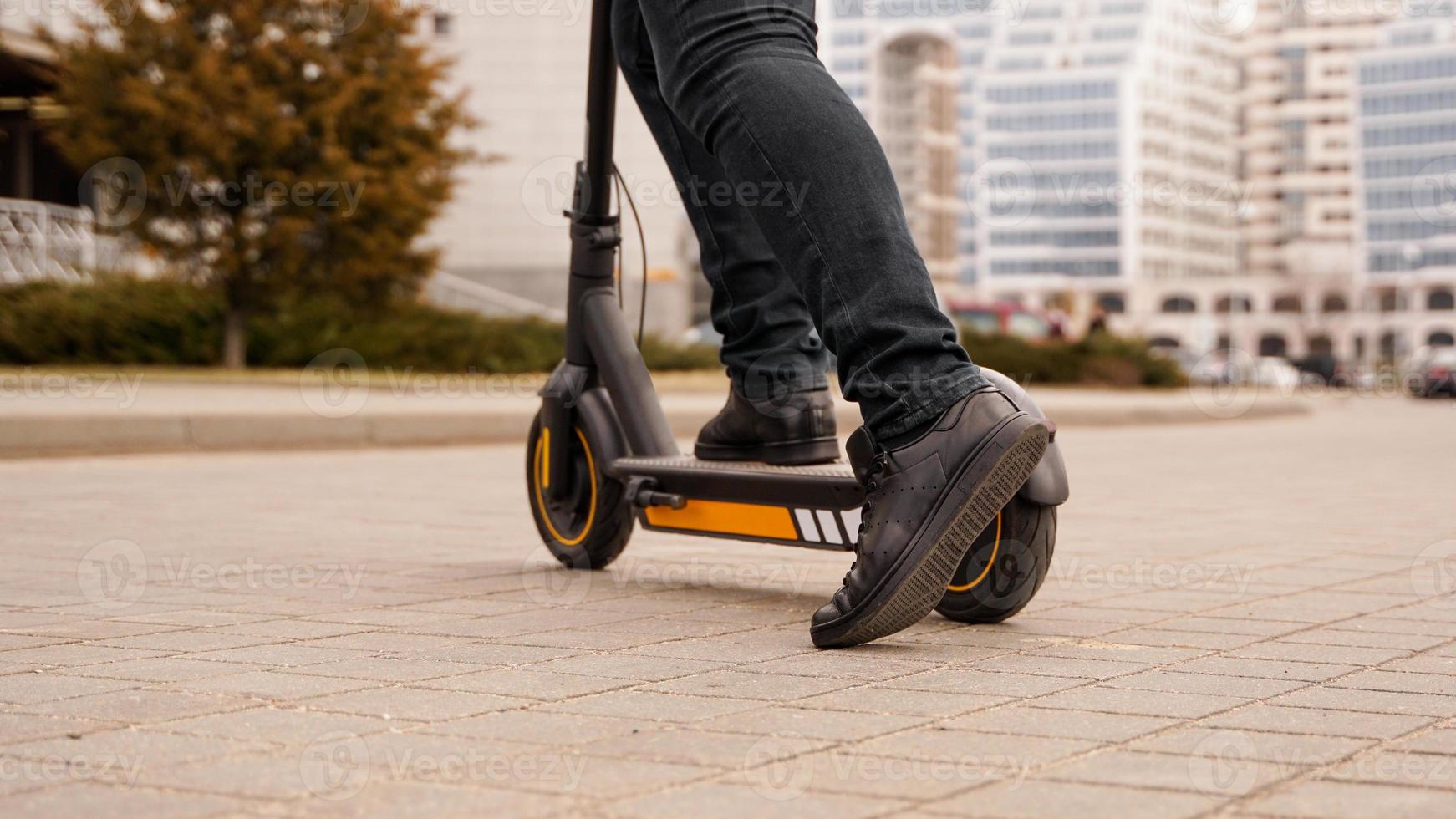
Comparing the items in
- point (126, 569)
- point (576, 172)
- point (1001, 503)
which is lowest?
point (126, 569)

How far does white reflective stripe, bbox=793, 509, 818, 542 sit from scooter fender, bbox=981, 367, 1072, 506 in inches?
18.1

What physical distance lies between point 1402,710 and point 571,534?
2.19 metres

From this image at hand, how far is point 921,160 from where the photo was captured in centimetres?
14325

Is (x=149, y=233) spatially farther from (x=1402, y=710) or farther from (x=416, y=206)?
(x=1402, y=710)

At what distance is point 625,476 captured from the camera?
3.94 metres

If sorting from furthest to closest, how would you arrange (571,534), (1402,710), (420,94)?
(420,94)
(571,534)
(1402,710)

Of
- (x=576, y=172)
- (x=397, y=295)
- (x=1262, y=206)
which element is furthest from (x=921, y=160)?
(x=576, y=172)

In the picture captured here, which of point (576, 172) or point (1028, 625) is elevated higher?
point (576, 172)

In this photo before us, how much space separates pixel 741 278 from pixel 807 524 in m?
0.57
